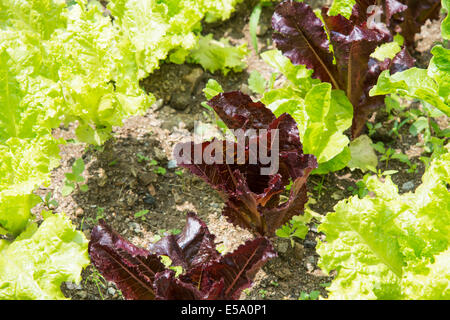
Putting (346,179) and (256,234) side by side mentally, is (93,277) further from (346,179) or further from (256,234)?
(346,179)

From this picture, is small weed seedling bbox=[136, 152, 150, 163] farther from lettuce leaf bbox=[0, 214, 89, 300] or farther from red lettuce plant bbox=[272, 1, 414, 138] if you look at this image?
red lettuce plant bbox=[272, 1, 414, 138]

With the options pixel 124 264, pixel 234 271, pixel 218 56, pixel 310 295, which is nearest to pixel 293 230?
pixel 310 295

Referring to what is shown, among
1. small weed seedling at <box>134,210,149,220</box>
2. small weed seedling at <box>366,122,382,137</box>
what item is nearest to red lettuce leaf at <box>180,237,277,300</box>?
small weed seedling at <box>134,210,149,220</box>

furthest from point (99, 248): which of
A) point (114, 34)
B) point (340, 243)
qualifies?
point (114, 34)

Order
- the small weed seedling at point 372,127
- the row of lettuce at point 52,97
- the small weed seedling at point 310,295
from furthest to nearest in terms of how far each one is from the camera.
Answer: the small weed seedling at point 372,127
the small weed seedling at point 310,295
the row of lettuce at point 52,97

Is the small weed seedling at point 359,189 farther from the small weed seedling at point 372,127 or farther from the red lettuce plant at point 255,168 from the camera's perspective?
the red lettuce plant at point 255,168

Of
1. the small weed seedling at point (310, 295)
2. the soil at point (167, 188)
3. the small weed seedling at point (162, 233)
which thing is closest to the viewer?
the small weed seedling at point (310, 295)

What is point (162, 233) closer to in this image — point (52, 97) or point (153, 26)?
point (52, 97)

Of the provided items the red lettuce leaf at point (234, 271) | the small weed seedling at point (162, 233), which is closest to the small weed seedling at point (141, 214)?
the small weed seedling at point (162, 233)
